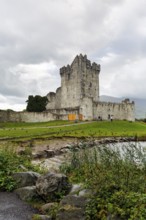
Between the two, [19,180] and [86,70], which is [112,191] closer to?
[19,180]

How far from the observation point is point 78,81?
115m

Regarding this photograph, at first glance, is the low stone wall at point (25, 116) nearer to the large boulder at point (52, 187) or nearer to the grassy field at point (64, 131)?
the grassy field at point (64, 131)

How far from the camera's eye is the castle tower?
114438 mm

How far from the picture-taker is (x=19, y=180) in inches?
607

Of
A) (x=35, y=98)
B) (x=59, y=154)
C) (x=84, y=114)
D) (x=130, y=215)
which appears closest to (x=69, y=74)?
(x=35, y=98)

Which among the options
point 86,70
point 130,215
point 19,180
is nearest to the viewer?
point 130,215

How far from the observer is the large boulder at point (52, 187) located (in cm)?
1345

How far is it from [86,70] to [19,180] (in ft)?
341

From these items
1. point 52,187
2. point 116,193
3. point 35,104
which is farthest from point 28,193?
point 35,104

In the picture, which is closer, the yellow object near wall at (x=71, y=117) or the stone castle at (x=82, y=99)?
the yellow object near wall at (x=71, y=117)

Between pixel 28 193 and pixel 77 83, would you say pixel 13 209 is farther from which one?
pixel 77 83

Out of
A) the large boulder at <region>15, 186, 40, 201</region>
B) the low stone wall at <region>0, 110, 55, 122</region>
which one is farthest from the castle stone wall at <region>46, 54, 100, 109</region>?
the large boulder at <region>15, 186, 40, 201</region>

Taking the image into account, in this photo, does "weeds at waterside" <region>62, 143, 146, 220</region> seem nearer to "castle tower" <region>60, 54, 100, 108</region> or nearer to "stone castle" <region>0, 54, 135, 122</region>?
"stone castle" <region>0, 54, 135, 122</region>

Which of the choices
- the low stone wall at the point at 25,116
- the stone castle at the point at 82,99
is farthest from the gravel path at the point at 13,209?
the stone castle at the point at 82,99
